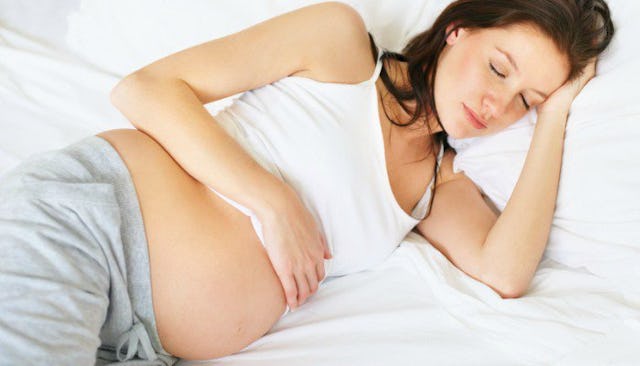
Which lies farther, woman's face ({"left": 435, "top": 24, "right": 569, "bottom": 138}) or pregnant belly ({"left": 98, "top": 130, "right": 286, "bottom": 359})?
woman's face ({"left": 435, "top": 24, "right": 569, "bottom": 138})

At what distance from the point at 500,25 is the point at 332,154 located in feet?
1.34

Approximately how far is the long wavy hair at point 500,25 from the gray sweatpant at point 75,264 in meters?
0.55

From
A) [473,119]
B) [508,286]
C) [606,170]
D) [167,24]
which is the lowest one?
[508,286]

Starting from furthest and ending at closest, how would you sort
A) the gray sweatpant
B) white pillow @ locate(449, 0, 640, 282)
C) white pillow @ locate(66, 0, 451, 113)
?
white pillow @ locate(66, 0, 451, 113), white pillow @ locate(449, 0, 640, 282), the gray sweatpant

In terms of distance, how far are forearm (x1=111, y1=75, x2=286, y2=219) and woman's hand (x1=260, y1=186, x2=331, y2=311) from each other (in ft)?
0.08

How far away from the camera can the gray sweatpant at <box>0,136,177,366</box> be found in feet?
2.18

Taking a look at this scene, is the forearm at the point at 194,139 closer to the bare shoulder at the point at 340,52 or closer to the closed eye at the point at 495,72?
the bare shoulder at the point at 340,52

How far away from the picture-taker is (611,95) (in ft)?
3.23

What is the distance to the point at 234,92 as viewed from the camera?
3.27 feet

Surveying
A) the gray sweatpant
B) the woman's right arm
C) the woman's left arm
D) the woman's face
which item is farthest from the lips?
the gray sweatpant

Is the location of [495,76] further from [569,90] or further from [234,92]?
[234,92]

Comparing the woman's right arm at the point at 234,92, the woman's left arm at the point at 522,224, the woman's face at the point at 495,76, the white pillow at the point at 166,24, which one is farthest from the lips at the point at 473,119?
the white pillow at the point at 166,24

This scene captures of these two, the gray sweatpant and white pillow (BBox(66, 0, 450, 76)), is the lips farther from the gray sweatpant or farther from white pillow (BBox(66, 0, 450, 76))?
the gray sweatpant

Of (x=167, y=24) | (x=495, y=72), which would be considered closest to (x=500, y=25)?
(x=495, y=72)
